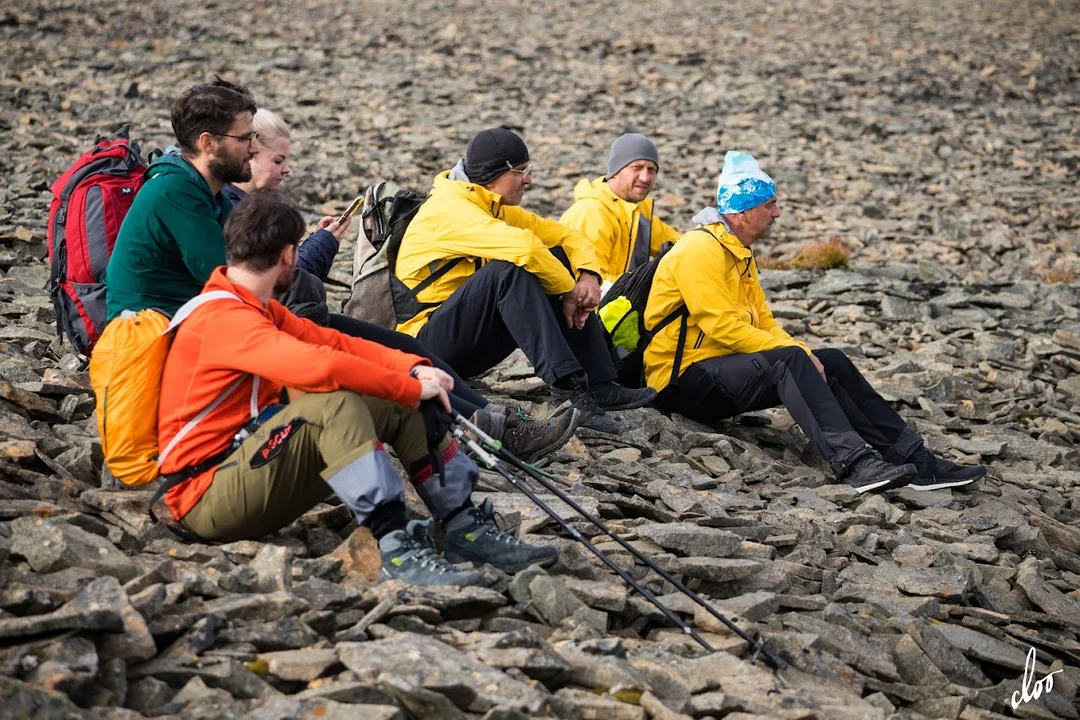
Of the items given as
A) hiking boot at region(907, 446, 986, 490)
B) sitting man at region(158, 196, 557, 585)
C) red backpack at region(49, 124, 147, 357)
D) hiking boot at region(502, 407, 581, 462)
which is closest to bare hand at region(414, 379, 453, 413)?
sitting man at region(158, 196, 557, 585)

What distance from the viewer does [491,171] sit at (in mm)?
8258

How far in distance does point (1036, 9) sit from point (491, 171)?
32.0m

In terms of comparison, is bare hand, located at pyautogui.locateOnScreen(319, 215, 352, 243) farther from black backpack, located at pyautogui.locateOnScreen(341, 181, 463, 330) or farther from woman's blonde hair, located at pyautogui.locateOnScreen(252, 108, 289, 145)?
Result: woman's blonde hair, located at pyautogui.locateOnScreen(252, 108, 289, 145)

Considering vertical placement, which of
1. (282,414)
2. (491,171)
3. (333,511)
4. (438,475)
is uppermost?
(491,171)

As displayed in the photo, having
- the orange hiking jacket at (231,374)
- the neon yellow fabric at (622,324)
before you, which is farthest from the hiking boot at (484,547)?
the neon yellow fabric at (622,324)

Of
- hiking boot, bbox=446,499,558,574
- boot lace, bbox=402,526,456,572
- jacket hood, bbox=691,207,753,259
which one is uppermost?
jacket hood, bbox=691,207,753,259

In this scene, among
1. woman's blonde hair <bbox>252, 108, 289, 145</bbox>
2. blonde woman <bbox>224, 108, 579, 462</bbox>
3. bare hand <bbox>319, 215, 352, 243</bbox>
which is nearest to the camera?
blonde woman <bbox>224, 108, 579, 462</bbox>

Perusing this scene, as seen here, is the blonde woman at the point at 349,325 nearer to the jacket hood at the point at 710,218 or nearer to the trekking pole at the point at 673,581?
the trekking pole at the point at 673,581

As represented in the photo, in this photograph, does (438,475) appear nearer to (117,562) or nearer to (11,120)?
(117,562)

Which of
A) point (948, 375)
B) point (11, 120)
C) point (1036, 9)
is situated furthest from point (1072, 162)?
point (11, 120)

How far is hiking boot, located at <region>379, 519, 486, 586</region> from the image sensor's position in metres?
5.02

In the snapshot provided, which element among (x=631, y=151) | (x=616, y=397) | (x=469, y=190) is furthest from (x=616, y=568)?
(x=631, y=151)

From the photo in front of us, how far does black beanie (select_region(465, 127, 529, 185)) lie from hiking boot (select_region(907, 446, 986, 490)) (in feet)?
12.8

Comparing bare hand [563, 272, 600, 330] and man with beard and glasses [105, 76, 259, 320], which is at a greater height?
man with beard and glasses [105, 76, 259, 320]
